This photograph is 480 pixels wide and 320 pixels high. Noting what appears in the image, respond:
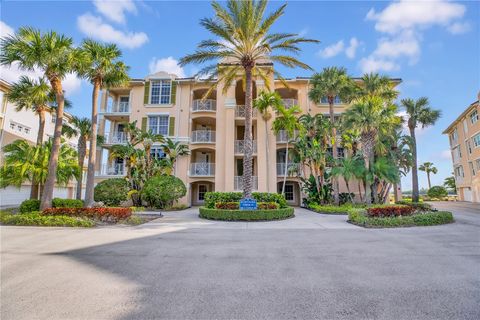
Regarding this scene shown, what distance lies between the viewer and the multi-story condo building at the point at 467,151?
27.4m

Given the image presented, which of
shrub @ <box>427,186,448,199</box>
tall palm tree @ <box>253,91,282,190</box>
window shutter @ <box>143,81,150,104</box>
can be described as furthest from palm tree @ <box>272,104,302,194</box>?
shrub @ <box>427,186,448,199</box>

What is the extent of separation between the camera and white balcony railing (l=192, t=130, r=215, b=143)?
74.8 ft

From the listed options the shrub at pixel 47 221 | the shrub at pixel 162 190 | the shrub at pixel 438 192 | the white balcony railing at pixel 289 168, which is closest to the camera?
the shrub at pixel 47 221

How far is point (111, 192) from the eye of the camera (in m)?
18.9

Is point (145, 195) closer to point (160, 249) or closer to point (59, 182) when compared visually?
point (59, 182)

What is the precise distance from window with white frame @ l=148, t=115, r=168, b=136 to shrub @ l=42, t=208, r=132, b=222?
494 inches

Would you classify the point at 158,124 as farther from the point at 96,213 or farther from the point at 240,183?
the point at 96,213

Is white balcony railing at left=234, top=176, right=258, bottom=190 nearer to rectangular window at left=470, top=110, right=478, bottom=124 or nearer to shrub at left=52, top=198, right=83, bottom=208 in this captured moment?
shrub at left=52, top=198, right=83, bottom=208

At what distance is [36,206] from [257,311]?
17294 mm

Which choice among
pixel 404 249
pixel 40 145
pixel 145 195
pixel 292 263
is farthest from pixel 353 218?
pixel 40 145

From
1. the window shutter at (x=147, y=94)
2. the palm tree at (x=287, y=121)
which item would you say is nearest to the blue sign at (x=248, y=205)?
the palm tree at (x=287, y=121)

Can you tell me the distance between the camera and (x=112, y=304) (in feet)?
12.4

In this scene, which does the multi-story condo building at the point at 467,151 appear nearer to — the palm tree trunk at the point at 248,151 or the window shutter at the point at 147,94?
the palm tree trunk at the point at 248,151

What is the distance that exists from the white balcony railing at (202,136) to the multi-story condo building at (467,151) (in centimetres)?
3004
